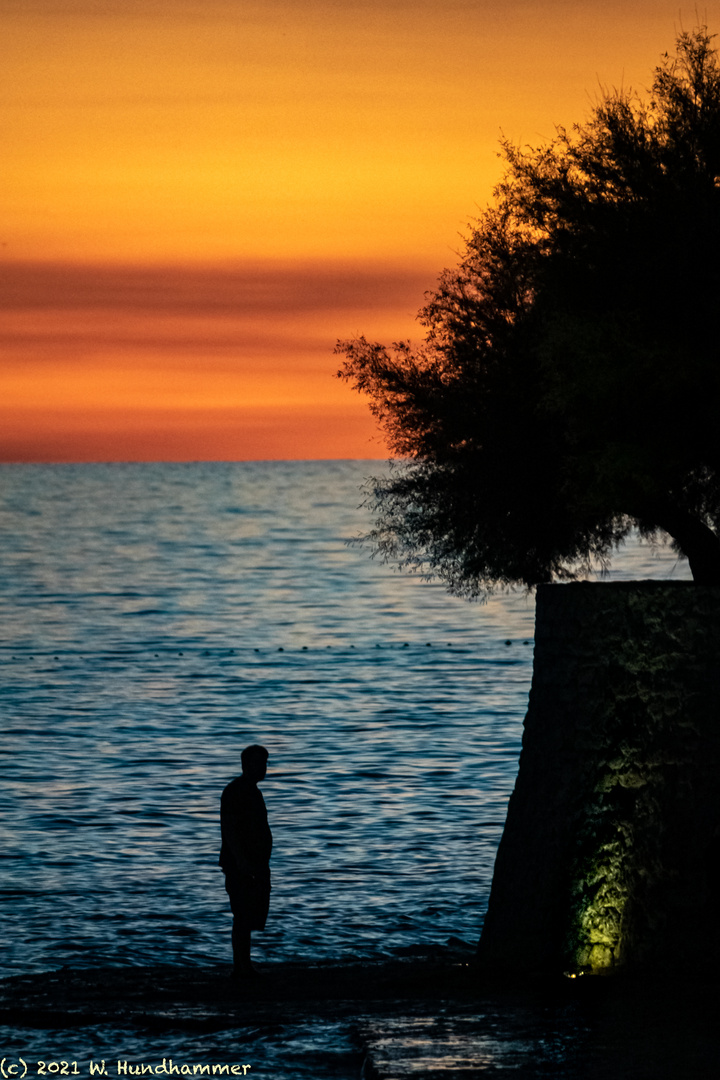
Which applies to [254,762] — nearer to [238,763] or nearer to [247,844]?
[247,844]

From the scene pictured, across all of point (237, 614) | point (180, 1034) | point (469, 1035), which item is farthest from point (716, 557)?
point (237, 614)

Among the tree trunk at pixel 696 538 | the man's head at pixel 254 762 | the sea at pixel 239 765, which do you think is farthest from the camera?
the sea at pixel 239 765

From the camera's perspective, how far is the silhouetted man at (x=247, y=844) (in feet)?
43.8

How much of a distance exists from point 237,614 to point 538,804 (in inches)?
2355

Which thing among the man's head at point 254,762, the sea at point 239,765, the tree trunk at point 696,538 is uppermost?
the tree trunk at point 696,538

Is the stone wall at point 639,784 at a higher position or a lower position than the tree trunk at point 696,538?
lower

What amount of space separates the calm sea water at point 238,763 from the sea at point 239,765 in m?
0.07

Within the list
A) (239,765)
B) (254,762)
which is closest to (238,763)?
(239,765)

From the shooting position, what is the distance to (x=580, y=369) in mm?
15312

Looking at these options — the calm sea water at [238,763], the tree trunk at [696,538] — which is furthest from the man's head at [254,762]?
the tree trunk at [696,538]

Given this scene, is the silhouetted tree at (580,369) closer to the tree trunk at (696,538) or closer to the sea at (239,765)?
the tree trunk at (696,538)

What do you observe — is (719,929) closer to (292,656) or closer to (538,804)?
(538,804)

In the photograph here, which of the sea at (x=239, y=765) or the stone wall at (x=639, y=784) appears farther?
the sea at (x=239, y=765)

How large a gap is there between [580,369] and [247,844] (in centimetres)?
595
